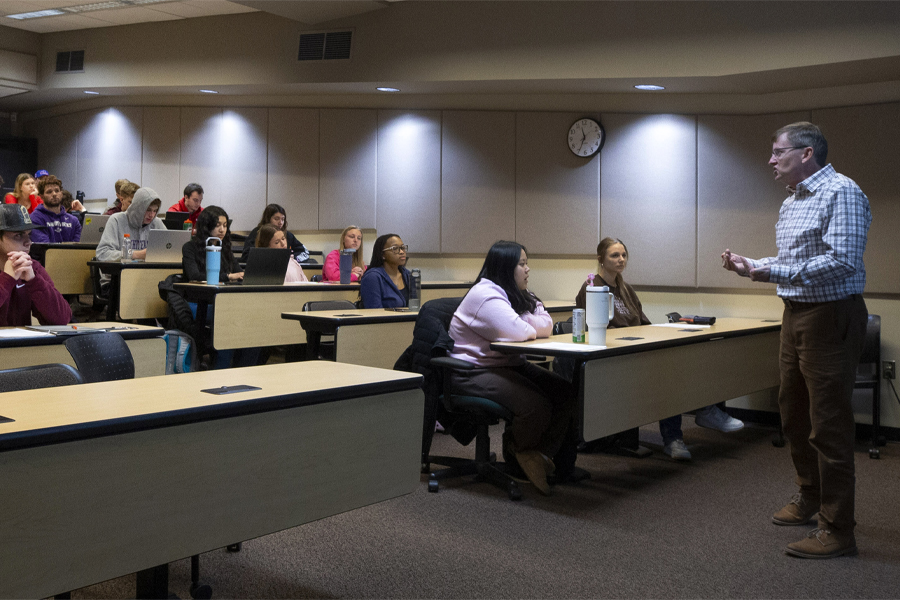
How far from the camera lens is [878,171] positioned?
5.23m

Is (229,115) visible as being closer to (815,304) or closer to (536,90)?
(536,90)

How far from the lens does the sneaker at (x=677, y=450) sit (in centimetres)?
433

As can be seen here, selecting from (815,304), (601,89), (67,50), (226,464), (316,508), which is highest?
(67,50)

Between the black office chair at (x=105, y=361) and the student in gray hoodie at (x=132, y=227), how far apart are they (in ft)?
12.3

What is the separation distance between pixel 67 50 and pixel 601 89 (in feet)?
19.4

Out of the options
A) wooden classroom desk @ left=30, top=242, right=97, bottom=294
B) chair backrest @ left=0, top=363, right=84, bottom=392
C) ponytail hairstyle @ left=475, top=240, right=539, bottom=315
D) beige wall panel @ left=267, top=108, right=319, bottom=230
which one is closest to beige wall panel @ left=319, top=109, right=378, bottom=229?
beige wall panel @ left=267, top=108, right=319, bottom=230

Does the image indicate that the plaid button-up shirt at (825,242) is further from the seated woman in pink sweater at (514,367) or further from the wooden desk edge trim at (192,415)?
the wooden desk edge trim at (192,415)

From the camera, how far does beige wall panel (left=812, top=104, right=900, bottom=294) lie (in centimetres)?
517

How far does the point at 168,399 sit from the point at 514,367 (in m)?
2.03

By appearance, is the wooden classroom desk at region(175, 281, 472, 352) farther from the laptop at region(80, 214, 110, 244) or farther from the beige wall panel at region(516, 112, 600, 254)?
the beige wall panel at region(516, 112, 600, 254)

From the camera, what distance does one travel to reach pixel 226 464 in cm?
184

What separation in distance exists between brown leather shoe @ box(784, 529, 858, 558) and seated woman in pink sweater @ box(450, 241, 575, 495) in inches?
43.4

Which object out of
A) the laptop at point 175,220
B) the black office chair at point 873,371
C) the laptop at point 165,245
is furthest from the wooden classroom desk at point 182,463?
the laptop at point 175,220

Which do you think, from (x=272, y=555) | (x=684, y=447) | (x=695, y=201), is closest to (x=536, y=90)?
(x=695, y=201)
